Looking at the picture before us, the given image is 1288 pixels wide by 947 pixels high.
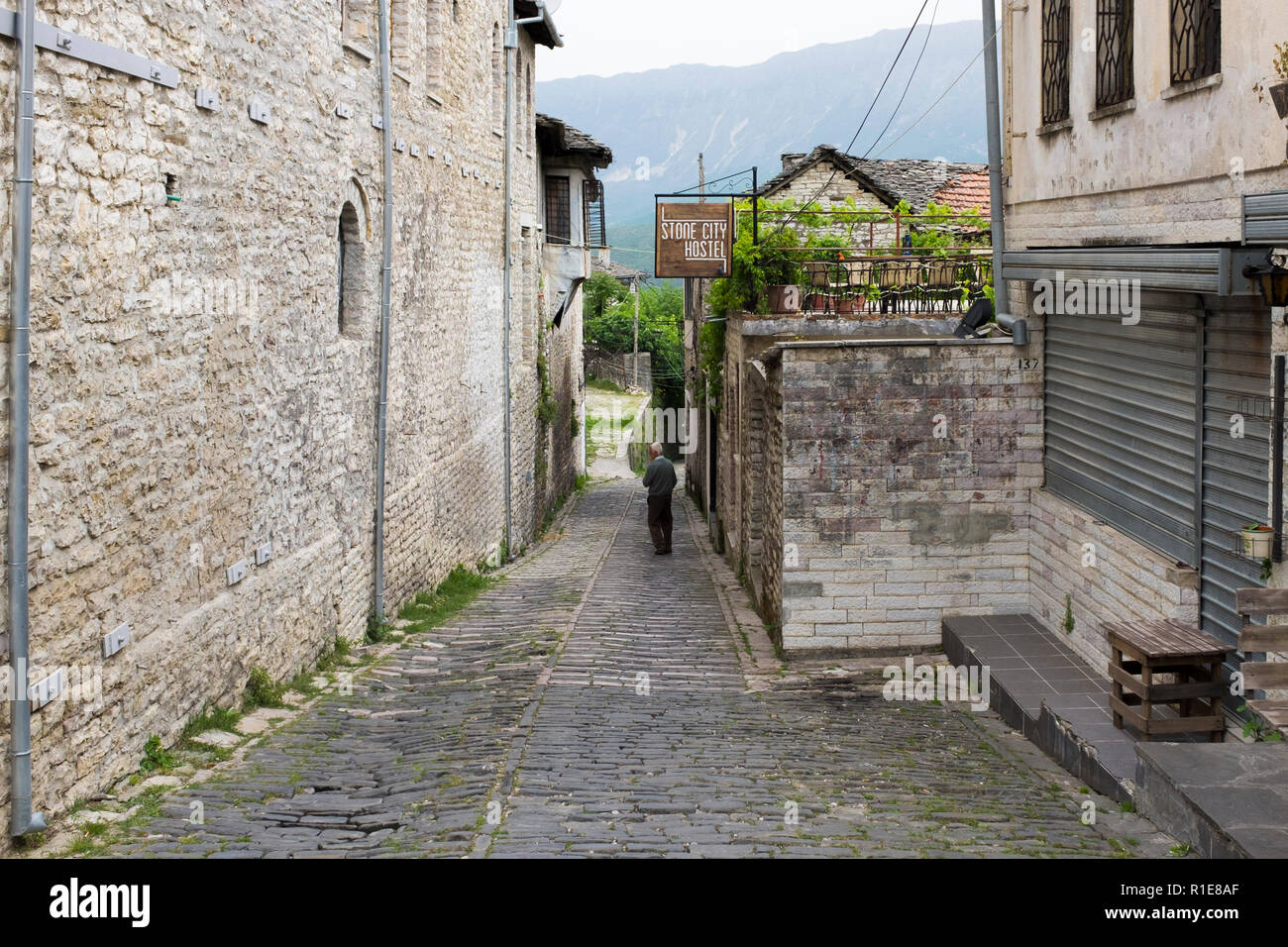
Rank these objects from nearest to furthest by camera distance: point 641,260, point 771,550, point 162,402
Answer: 1. point 162,402
2. point 771,550
3. point 641,260

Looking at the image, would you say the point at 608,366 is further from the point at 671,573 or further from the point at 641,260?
the point at 641,260

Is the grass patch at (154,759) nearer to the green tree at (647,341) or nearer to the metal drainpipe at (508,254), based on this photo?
the metal drainpipe at (508,254)

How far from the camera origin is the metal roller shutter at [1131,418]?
8.06 metres

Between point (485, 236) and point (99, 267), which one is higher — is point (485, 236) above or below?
above

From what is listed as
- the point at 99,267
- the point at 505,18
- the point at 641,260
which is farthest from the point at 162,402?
the point at 641,260

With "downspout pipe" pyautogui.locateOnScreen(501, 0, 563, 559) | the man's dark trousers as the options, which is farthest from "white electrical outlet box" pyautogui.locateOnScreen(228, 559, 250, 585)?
"downspout pipe" pyautogui.locateOnScreen(501, 0, 563, 559)

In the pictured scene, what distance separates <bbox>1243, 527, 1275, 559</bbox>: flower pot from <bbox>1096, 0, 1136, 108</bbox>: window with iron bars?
3253 millimetres

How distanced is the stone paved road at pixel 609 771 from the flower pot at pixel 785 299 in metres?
4.06

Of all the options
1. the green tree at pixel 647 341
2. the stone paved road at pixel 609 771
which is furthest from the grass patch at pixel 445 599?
the green tree at pixel 647 341

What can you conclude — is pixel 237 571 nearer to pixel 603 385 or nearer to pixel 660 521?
pixel 660 521

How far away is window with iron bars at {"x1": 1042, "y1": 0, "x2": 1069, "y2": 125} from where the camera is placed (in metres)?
9.82

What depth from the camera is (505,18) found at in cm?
1931

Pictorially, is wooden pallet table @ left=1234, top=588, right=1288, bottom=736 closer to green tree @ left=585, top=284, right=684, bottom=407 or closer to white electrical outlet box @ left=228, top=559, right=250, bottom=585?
white electrical outlet box @ left=228, top=559, right=250, bottom=585

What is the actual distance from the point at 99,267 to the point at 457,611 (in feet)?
26.0
